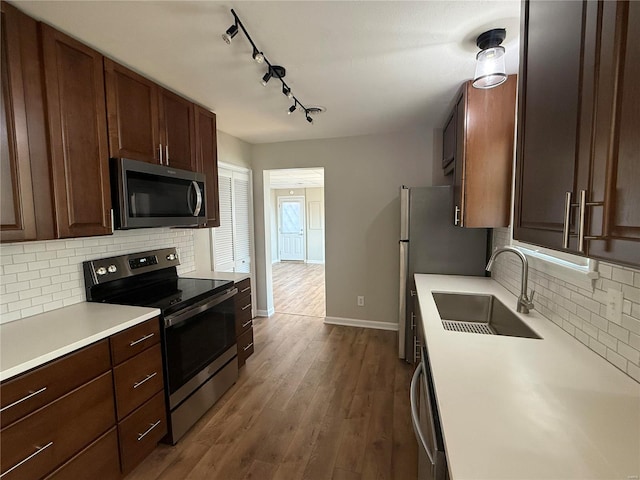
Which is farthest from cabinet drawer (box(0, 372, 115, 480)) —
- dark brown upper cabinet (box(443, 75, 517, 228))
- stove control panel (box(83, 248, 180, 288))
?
dark brown upper cabinet (box(443, 75, 517, 228))

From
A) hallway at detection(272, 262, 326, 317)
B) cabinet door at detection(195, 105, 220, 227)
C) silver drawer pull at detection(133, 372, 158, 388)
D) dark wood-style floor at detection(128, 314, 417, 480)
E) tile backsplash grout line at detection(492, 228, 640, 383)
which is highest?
cabinet door at detection(195, 105, 220, 227)

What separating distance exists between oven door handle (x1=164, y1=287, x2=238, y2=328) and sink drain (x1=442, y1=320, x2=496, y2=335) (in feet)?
5.26

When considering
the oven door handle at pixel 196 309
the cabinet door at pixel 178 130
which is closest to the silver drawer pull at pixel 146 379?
the oven door handle at pixel 196 309

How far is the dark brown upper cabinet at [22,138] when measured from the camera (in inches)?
51.1

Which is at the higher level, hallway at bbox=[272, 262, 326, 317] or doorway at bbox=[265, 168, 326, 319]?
doorway at bbox=[265, 168, 326, 319]

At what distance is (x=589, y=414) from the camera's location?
0.83m

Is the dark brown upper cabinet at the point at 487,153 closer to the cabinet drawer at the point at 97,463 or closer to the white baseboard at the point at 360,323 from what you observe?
the white baseboard at the point at 360,323

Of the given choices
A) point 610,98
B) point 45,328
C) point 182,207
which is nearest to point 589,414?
point 610,98

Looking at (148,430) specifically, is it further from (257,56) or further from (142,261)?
(257,56)

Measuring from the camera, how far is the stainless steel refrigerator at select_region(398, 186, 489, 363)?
8.73ft

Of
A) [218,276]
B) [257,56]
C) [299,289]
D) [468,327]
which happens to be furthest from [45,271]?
[299,289]

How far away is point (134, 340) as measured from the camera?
1.59 meters

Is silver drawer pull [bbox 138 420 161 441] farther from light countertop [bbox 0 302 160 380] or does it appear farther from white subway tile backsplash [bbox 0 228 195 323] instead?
white subway tile backsplash [bbox 0 228 195 323]

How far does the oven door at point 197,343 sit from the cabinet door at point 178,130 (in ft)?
3.56
